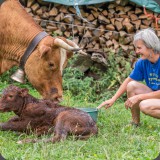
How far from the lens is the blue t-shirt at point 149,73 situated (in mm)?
5910

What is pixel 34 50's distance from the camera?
619cm

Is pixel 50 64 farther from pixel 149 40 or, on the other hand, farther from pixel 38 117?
pixel 149 40

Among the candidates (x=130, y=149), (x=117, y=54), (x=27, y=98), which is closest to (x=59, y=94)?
(x=27, y=98)

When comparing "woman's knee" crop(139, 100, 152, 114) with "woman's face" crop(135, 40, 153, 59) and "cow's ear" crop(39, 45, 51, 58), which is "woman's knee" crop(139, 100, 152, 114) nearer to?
"woman's face" crop(135, 40, 153, 59)

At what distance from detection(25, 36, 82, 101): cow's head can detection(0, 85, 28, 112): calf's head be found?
720 mm

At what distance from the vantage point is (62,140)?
16.2 ft

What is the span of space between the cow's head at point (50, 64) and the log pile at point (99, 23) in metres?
3.53

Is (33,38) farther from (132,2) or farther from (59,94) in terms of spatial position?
(132,2)

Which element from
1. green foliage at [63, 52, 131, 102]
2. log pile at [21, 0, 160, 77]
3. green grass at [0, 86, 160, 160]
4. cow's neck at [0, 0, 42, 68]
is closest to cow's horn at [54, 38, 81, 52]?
cow's neck at [0, 0, 42, 68]

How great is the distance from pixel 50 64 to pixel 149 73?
1149mm

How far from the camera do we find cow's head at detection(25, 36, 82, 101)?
5.96 metres

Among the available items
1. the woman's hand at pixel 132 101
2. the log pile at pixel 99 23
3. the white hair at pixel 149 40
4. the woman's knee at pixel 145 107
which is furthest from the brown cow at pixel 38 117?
the log pile at pixel 99 23

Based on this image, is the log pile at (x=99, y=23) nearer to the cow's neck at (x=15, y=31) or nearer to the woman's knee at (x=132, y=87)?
the cow's neck at (x=15, y=31)

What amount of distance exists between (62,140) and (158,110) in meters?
1.37
